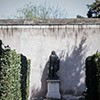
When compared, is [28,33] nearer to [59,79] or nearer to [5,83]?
[59,79]

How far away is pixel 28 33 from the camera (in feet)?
57.8

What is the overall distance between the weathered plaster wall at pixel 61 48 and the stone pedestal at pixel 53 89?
0.78m

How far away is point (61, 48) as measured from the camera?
17328mm

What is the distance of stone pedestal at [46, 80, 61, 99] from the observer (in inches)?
643

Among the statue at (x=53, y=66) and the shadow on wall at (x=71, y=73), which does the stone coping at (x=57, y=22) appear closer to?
the shadow on wall at (x=71, y=73)

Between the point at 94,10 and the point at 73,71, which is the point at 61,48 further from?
the point at 94,10

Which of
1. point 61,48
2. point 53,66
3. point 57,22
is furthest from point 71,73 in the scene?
point 57,22

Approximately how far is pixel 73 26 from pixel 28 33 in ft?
9.44

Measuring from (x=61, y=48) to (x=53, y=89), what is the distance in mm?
2631

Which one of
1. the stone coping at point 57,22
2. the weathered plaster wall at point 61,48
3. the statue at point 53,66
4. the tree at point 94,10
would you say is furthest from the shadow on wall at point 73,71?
the tree at point 94,10

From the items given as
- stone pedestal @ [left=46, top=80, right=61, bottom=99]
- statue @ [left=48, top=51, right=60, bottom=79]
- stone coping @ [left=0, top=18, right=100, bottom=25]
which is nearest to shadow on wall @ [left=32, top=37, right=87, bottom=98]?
statue @ [left=48, top=51, right=60, bottom=79]

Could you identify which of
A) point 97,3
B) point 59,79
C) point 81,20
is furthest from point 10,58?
point 97,3

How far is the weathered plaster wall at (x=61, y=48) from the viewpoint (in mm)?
17266

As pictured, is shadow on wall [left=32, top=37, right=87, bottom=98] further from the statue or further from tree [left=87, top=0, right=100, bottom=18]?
tree [left=87, top=0, right=100, bottom=18]
